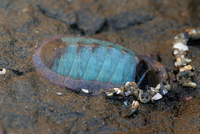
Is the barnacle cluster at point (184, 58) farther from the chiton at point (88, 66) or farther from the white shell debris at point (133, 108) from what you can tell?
the white shell debris at point (133, 108)

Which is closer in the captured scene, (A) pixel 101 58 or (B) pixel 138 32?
(A) pixel 101 58

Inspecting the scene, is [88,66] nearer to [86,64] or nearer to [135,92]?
[86,64]

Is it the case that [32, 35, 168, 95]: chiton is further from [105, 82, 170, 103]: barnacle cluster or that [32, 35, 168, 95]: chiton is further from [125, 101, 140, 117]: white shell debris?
[125, 101, 140, 117]: white shell debris

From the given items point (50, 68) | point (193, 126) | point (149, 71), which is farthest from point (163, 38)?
point (50, 68)

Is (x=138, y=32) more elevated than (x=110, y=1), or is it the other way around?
(x=110, y=1)

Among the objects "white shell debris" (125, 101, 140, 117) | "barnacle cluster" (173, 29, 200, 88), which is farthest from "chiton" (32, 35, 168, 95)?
"barnacle cluster" (173, 29, 200, 88)

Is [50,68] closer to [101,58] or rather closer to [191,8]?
[101,58]

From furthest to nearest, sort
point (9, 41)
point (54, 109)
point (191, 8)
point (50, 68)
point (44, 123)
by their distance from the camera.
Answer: point (191, 8) → point (9, 41) → point (50, 68) → point (54, 109) → point (44, 123)
